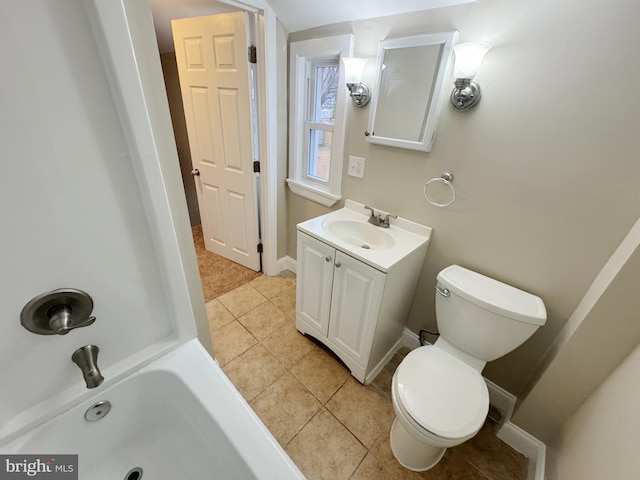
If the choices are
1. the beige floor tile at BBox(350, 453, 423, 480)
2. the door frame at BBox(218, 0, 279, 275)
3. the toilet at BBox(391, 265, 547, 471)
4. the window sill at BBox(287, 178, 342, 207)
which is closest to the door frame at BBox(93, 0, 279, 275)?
the door frame at BBox(218, 0, 279, 275)

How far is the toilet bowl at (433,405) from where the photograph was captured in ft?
3.11

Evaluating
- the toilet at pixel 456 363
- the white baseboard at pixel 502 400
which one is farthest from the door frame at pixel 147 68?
the white baseboard at pixel 502 400

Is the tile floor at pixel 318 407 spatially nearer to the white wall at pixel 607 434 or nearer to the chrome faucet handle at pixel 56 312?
the white wall at pixel 607 434

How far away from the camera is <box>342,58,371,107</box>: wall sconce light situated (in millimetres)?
1386

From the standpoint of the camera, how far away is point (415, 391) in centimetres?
106

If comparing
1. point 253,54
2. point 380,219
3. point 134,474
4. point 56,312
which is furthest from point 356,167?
point 134,474

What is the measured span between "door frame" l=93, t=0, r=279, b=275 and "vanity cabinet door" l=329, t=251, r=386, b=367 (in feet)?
2.98

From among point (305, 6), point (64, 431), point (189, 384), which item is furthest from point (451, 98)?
point (64, 431)

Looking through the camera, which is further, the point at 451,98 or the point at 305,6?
the point at 305,6

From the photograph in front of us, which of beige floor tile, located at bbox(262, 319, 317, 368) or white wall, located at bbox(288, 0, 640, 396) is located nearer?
white wall, located at bbox(288, 0, 640, 396)

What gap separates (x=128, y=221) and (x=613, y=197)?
5.33 feet

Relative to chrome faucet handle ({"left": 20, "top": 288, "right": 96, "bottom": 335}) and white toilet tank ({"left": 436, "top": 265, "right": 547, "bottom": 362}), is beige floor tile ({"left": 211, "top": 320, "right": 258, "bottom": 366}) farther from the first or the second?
white toilet tank ({"left": 436, "top": 265, "right": 547, "bottom": 362})

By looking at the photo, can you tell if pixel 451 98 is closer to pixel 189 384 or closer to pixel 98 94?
pixel 98 94

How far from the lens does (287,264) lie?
2.47 metres
